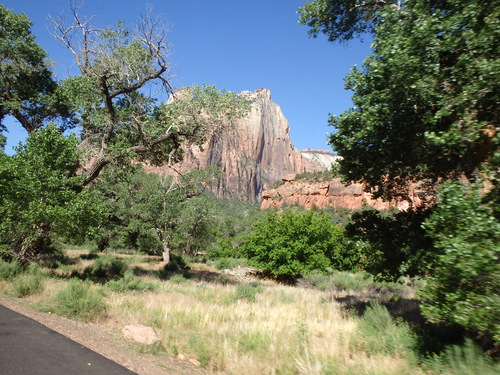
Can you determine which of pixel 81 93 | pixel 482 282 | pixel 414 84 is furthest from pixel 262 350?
pixel 81 93

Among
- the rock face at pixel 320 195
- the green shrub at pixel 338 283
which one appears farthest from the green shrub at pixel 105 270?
the rock face at pixel 320 195

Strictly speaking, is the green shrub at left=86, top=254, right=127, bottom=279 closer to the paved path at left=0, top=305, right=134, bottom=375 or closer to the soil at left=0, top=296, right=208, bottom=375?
the soil at left=0, top=296, right=208, bottom=375

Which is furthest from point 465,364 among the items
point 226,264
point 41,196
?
point 226,264

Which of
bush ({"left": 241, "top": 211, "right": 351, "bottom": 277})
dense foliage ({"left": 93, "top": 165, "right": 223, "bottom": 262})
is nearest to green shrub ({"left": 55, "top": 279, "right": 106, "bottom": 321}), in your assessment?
dense foliage ({"left": 93, "top": 165, "right": 223, "bottom": 262})

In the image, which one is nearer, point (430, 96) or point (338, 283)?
point (430, 96)

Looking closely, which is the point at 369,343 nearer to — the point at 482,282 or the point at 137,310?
the point at 482,282

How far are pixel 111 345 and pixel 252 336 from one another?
2749 mm

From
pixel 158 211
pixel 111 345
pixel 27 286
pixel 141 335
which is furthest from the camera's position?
pixel 158 211

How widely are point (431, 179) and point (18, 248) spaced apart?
49.1 ft

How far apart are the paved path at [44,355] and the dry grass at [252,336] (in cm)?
152

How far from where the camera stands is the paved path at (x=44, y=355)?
3.97 metres

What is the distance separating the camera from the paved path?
13.0 feet

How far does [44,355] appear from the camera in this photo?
14.5 ft

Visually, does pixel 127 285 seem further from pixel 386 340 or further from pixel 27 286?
pixel 386 340
